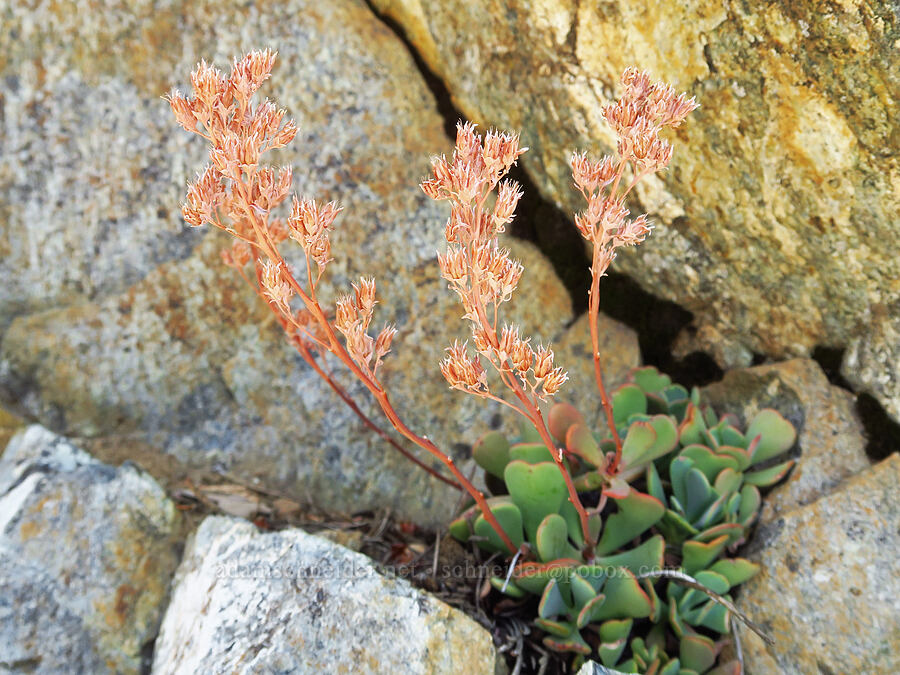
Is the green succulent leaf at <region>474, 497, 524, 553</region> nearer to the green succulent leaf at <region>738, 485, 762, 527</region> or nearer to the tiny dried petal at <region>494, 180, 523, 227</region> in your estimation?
the green succulent leaf at <region>738, 485, 762, 527</region>

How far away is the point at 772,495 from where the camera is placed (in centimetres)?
249

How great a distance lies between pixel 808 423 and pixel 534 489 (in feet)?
3.49

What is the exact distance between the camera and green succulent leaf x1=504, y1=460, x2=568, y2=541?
2.13 meters

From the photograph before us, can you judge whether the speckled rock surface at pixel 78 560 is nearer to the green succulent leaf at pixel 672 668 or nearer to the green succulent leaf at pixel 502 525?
the green succulent leaf at pixel 502 525

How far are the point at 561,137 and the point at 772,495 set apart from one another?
4.73ft

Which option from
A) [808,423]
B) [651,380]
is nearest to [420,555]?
[651,380]

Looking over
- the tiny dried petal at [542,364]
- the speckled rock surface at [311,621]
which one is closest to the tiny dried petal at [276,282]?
the tiny dried petal at [542,364]

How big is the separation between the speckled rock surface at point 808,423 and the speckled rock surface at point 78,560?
2.02 m

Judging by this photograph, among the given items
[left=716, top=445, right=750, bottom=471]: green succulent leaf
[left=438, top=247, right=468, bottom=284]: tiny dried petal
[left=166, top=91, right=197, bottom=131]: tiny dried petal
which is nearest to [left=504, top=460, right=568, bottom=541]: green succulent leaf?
[left=716, top=445, right=750, bottom=471]: green succulent leaf

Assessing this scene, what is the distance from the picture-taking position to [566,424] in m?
2.34

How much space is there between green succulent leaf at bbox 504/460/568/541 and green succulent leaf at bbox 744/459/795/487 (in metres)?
0.70

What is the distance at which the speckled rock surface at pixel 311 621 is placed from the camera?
188 centimetres

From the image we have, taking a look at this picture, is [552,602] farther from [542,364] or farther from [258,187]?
[258,187]

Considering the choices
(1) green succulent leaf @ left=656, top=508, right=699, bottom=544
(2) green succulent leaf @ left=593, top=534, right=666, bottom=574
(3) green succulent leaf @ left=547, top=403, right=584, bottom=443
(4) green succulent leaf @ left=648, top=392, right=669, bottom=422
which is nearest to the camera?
(2) green succulent leaf @ left=593, top=534, right=666, bottom=574
